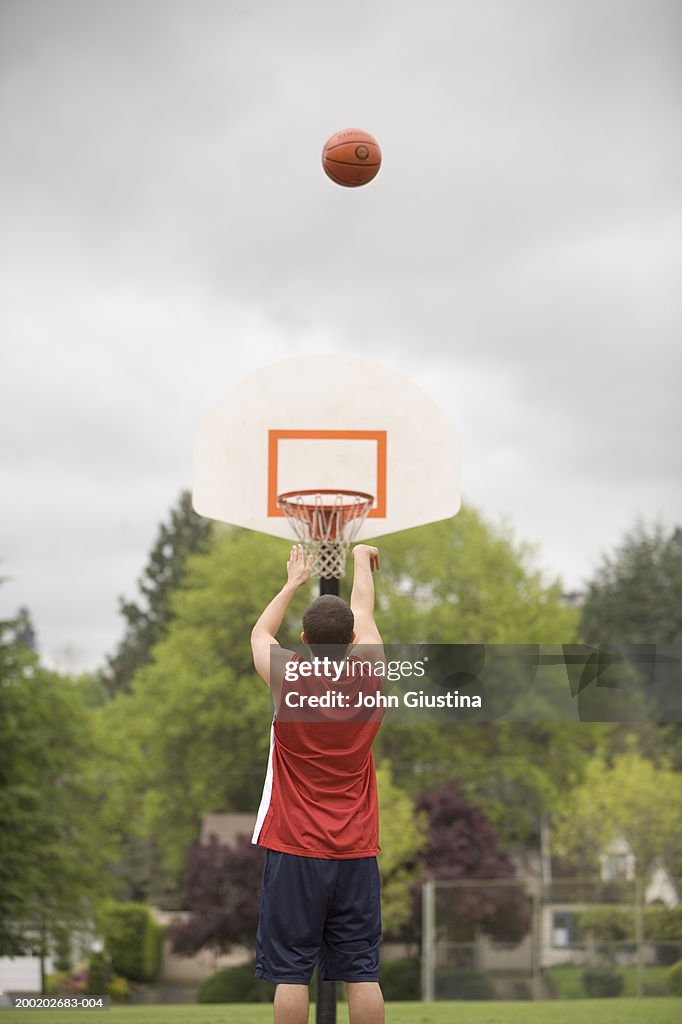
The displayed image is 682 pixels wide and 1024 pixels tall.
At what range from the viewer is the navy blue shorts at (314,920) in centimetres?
576

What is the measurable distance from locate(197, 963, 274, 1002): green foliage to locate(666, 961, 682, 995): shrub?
393 inches

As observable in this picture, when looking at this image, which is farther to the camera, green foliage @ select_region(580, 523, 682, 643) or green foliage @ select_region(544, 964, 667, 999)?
green foliage @ select_region(580, 523, 682, 643)

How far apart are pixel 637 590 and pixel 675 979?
19283 mm

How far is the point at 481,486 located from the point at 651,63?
17.9m

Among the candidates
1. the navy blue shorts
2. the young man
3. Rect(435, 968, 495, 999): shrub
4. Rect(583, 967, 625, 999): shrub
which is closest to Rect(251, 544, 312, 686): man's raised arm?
the young man

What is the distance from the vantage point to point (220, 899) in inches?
1216

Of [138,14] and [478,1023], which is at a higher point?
[138,14]

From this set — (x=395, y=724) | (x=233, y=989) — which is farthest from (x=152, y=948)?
(x=395, y=724)

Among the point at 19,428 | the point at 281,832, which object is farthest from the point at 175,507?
the point at 281,832

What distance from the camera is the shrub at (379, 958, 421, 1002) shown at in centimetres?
2898

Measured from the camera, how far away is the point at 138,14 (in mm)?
18141

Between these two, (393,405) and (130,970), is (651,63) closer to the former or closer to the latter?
(393,405)

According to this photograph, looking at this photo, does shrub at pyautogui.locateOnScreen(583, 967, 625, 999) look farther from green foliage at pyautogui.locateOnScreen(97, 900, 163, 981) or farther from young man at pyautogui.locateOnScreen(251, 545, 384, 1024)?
young man at pyautogui.locateOnScreen(251, 545, 384, 1024)

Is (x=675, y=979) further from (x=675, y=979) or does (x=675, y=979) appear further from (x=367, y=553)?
(x=367, y=553)
